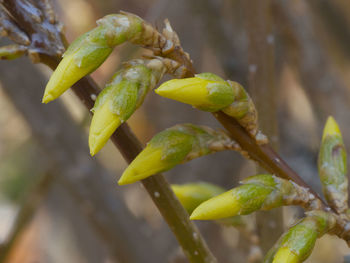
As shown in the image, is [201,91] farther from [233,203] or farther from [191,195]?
[191,195]

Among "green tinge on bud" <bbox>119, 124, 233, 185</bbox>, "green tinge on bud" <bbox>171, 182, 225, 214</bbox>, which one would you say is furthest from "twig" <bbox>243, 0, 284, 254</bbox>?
"green tinge on bud" <bbox>119, 124, 233, 185</bbox>

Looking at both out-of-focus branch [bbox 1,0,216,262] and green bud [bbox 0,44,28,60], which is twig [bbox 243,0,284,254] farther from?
green bud [bbox 0,44,28,60]

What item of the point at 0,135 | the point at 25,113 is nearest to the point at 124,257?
the point at 25,113

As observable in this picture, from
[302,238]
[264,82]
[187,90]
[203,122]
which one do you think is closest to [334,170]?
[302,238]

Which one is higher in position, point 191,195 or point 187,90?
point 187,90

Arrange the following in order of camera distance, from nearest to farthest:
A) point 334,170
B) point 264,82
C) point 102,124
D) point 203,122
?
point 102,124 < point 334,170 < point 264,82 < point 203,122

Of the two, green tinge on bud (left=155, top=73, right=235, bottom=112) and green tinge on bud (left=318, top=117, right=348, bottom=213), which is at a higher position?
green tinge on bud (left=155, top=73, right=235, bottom=112)

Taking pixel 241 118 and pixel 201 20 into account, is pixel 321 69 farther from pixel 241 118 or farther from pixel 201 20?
pixel 241 118

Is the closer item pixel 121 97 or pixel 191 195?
pixel 121 97
